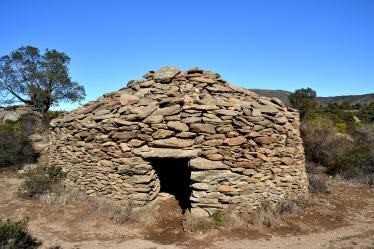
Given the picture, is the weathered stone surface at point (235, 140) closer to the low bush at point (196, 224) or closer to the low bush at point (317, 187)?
the low bush at point (196, 224)

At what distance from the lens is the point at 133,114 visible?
7086 millimetres

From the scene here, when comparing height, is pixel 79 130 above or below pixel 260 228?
above

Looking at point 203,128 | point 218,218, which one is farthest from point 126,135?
point 218,218

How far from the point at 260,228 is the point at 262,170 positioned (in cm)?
124

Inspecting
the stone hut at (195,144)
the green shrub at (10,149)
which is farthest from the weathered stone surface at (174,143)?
the green shrub at (10,149)

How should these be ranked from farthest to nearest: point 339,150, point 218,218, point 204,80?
1. point 339,150
2. point 204,80
3. point 218,218

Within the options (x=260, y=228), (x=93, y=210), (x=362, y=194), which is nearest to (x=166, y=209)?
(x=93, y=210)

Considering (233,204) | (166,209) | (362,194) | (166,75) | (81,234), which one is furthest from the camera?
(362,194)

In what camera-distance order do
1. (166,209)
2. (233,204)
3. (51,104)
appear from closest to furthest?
(233,204) → (166,209) → (51,104)

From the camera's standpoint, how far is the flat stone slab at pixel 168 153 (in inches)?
262

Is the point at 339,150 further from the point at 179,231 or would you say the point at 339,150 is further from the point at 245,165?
the point at 179,231

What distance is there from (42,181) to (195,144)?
172 inches

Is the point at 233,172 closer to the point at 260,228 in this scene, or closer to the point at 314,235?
the point at 260,228

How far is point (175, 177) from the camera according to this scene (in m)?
9.16
